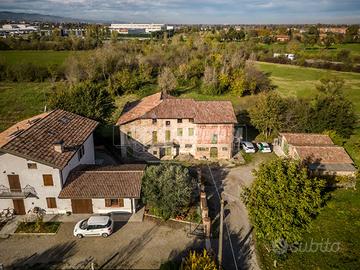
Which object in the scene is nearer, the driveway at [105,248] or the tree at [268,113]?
the driveway at [105,248]

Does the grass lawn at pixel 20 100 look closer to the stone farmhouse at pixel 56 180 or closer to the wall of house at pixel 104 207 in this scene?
the stone farmhouse at pixel 56 180

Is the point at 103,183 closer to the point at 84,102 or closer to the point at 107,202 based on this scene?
the point at 107,202

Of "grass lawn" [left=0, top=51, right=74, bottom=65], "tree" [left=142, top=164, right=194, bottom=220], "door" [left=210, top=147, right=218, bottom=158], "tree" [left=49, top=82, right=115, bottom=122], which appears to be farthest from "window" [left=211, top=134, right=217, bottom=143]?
"grass lawn" [left=0, top=51, right=74, bottom=65]

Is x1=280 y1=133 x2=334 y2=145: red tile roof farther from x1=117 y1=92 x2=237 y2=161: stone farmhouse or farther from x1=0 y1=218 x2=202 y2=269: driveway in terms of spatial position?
x1=0 y1=218 x2=202 y2=269: driveway

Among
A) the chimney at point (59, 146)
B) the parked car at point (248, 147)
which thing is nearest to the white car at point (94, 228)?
the chimney at point (59, 146)

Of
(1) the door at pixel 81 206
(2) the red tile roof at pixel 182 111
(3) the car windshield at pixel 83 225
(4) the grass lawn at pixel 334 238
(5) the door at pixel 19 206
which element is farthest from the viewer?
(2) the red tile roof at pixel 182 111

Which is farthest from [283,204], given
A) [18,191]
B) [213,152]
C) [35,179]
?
[18,191]
